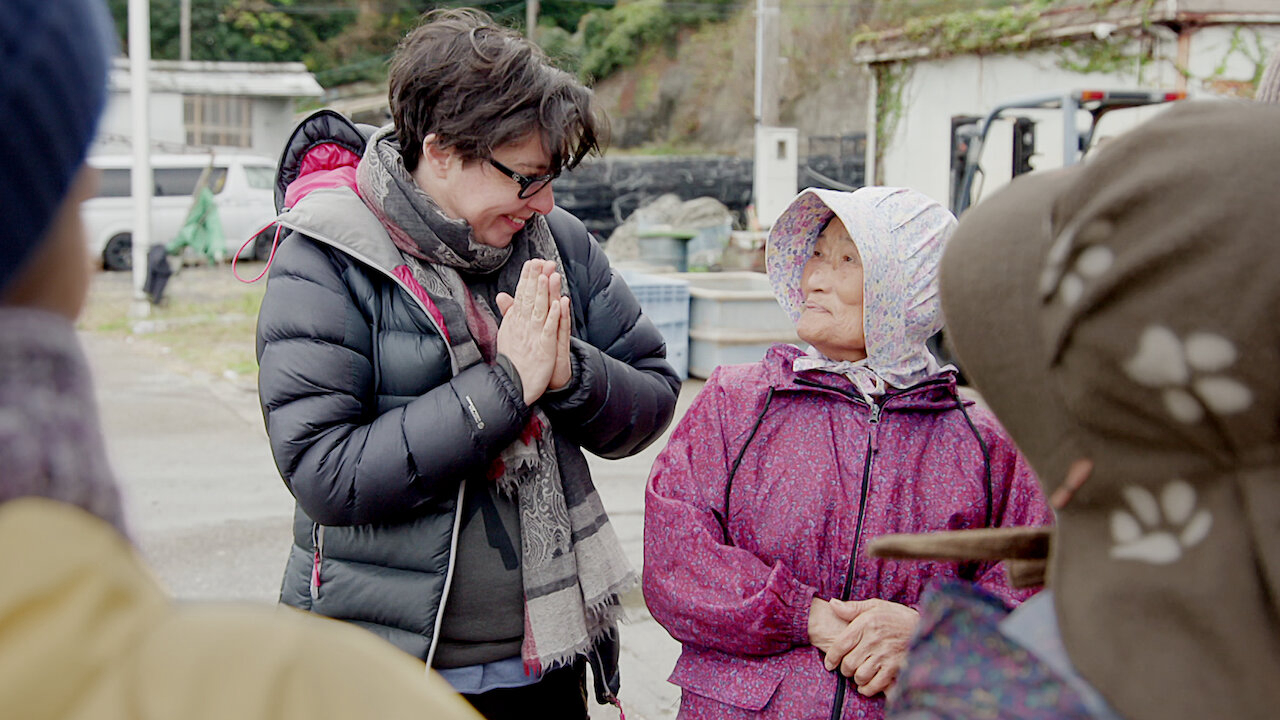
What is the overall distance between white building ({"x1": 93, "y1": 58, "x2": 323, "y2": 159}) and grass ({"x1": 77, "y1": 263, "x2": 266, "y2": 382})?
45.0 feet

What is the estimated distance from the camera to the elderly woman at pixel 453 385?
2.00 m

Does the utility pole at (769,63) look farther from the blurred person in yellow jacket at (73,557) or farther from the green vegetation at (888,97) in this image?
the blurred person in yellow jacket at (73,557)

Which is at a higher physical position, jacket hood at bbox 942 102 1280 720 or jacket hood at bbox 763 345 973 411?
jacket hood at bbox 942 102 1280 720

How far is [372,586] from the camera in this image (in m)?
2.05

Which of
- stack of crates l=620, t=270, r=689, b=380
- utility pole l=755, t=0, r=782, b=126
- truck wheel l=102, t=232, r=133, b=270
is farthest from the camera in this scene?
truck wheel l=102, t=232, r=133, b=270

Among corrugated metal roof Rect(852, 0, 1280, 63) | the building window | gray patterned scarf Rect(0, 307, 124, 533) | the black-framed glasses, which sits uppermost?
corrugated metal roof Rect(852, 0, 1280, 63)

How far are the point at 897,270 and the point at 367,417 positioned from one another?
104 centimetres

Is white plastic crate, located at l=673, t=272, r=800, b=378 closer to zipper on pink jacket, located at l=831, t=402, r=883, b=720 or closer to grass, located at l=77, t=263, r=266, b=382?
grass, located at l=77, t=263, r=266, b=382

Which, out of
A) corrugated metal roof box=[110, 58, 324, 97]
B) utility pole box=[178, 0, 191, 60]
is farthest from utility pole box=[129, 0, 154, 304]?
utility pole box=[178, 0, 191, 60]

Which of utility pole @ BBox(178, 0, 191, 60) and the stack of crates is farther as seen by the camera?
utility pole @ BBox(178, 0, 191, 60)

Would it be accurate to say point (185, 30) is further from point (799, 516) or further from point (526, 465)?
point (799, 516)

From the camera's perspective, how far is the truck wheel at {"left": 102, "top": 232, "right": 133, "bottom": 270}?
1905 centimetres

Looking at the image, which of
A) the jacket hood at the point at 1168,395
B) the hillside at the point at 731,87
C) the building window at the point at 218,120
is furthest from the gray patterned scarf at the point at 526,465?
the building window at the point at 218,120

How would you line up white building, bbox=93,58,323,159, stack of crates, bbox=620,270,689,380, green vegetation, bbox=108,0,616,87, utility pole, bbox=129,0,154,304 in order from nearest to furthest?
stack of crates, bbox=620,270,689,380
utility pole, bbox=129,0,154,304
white building, bbox=93,58,323,159
green vegetation, bbox=108,0,616,87
